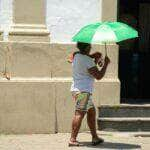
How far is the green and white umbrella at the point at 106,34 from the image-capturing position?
30.4 ft

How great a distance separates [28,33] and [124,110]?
7.47 ft

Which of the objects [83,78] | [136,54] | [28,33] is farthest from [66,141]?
[136,54]

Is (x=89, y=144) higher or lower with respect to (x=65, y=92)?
lower

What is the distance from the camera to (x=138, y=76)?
13.2 meters

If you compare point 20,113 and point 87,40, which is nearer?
point 87,40

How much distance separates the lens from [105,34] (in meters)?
9.34

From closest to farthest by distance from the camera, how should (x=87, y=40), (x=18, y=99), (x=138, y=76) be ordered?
(x=87, y=40) → (x=18, y=99) → (x=138, y=76)

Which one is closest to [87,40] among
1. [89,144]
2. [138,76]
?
[89,144]

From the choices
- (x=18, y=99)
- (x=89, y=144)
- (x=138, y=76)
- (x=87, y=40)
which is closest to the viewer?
(x=87, y=40)

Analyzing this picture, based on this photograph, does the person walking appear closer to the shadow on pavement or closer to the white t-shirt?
the white t-shirt

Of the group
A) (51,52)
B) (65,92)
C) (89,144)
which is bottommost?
(89,144)

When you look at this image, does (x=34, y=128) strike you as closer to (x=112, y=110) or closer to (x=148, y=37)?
(x=112, y=110)

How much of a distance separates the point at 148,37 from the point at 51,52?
2903 millimetres

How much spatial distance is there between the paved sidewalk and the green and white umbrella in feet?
5.70
